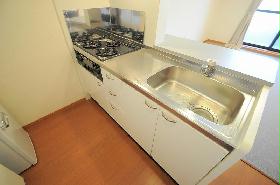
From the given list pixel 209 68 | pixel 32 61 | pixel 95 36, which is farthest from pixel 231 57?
pixel 32 61

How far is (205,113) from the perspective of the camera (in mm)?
1089

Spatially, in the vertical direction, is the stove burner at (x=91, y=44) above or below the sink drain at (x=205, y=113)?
above

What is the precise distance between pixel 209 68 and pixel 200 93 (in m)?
0.22

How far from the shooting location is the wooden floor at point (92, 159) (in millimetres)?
1316

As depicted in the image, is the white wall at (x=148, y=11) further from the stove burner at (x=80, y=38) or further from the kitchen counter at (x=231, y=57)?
the stove burner at (x=80, y=38)

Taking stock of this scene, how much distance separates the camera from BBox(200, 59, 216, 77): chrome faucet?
109cm

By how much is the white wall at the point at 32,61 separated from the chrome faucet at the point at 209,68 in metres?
1.49

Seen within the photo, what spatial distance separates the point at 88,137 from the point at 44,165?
1.54 feet

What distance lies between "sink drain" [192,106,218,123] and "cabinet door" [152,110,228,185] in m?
0.29

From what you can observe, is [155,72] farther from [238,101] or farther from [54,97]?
[54,97]

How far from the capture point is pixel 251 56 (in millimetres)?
1253

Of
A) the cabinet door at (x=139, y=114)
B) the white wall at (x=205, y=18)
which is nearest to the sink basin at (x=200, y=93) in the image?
the cabinet door at (x=139, y=114)

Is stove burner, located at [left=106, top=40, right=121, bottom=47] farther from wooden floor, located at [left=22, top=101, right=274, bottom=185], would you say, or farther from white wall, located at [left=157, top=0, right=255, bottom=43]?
white wall, located at [left=157, top=0, right=255, bottom=43]

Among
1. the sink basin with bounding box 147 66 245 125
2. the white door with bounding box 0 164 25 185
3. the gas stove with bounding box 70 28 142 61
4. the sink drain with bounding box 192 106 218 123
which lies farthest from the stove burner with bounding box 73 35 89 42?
the sink drain with bounding box 192 106 218 123
